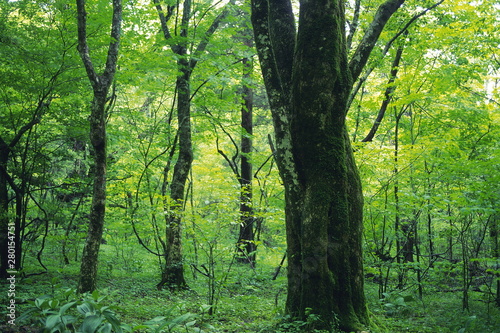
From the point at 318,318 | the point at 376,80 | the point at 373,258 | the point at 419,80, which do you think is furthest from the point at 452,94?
the point at 318,318

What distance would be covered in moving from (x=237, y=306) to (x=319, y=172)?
308cm

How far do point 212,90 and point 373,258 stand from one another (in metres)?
6.37

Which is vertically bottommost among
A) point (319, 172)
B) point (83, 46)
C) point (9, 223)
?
point (9, 223)

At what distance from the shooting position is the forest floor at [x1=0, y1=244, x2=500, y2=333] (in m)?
4.05

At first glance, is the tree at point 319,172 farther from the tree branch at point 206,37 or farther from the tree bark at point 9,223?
the tree bark at point 9,223

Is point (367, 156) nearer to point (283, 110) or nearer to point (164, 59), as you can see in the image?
point (283, 110)

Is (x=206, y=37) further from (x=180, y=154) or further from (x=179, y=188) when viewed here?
(x=179, y=188)

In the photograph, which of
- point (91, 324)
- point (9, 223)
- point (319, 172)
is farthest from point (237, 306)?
point (9, 223)

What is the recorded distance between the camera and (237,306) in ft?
18.7

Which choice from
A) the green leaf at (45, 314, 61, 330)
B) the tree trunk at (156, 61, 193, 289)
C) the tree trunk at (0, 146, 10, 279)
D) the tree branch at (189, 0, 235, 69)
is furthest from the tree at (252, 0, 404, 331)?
the tree trunk at (0, 146, 10, 279)

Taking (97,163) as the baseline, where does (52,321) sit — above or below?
below

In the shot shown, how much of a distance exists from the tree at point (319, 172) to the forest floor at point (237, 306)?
0.37m

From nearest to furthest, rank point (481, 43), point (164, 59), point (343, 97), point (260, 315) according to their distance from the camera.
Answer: point (343, 97) < point (260, 315) < point (164, 59) < point (481, 43)

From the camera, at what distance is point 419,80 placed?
8.51 meters
